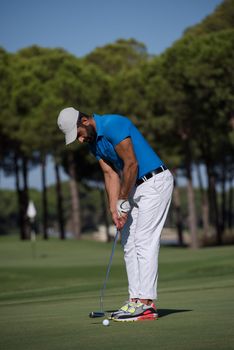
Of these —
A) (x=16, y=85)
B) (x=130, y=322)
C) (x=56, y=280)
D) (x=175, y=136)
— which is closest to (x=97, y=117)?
(x=130, y=322)

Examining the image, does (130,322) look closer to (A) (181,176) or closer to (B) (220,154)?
(B) (220,154)

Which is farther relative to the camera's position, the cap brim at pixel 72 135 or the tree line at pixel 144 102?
the tree line at pixel 144 102

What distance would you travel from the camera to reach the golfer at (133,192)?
294 inches

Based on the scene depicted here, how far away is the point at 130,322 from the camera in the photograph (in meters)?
7.27

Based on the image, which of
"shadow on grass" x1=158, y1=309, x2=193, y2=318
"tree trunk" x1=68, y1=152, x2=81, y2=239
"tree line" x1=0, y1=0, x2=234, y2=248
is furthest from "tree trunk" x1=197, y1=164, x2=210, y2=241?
"shadow on grass" x1=158, y1=309, x2=193, y2=318

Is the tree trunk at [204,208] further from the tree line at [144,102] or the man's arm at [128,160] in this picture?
the man's arm at [128,160]

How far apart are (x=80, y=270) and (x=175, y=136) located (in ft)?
70.1

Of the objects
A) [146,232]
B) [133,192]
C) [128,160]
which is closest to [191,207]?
[133,192]

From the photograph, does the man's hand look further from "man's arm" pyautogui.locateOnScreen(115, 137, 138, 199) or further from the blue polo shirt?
the blue polo shirt

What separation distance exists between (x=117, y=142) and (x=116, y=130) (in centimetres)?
10

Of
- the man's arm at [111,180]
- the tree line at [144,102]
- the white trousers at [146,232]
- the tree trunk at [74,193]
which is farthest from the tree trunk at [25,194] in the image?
the white trousers at [146,232]

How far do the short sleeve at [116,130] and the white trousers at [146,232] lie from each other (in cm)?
54

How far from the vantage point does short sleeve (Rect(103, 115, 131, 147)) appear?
7438 millimetres

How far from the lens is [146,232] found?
7672mm
